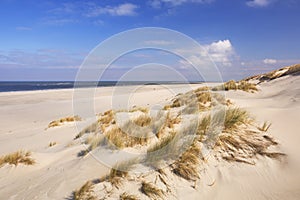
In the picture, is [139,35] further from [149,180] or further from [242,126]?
[149,180]

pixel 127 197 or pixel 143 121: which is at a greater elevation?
pixel 143 121

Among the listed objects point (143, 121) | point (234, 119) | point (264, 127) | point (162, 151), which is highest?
point (234, 119)

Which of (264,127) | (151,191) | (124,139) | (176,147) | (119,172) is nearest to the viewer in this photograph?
(151,191)

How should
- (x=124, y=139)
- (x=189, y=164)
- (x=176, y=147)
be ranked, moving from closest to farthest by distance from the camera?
(x=189, y=164)
(x=176, y=147)
(x=124, y=139)

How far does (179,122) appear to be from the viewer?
5711 mm

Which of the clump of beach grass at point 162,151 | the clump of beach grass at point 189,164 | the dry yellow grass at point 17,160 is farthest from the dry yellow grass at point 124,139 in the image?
the dry yellow grass at point 17,160

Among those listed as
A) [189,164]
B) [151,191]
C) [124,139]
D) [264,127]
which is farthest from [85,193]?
[264,127]

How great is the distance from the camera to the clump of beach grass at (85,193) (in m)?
3.18

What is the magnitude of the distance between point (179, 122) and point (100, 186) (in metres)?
2.80

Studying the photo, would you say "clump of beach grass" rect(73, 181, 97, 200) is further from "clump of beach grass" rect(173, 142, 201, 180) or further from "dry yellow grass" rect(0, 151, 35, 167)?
"dry yellow grass" rect(0, 151, 35, 167)

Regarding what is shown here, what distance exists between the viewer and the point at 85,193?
128 inches

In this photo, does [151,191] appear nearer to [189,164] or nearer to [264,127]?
[189,164]

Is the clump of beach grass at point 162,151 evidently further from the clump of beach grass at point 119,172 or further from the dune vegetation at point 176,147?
the clump of beach grass at point 119,172

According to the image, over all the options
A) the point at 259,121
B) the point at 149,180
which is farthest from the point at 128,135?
the point at 259,121
